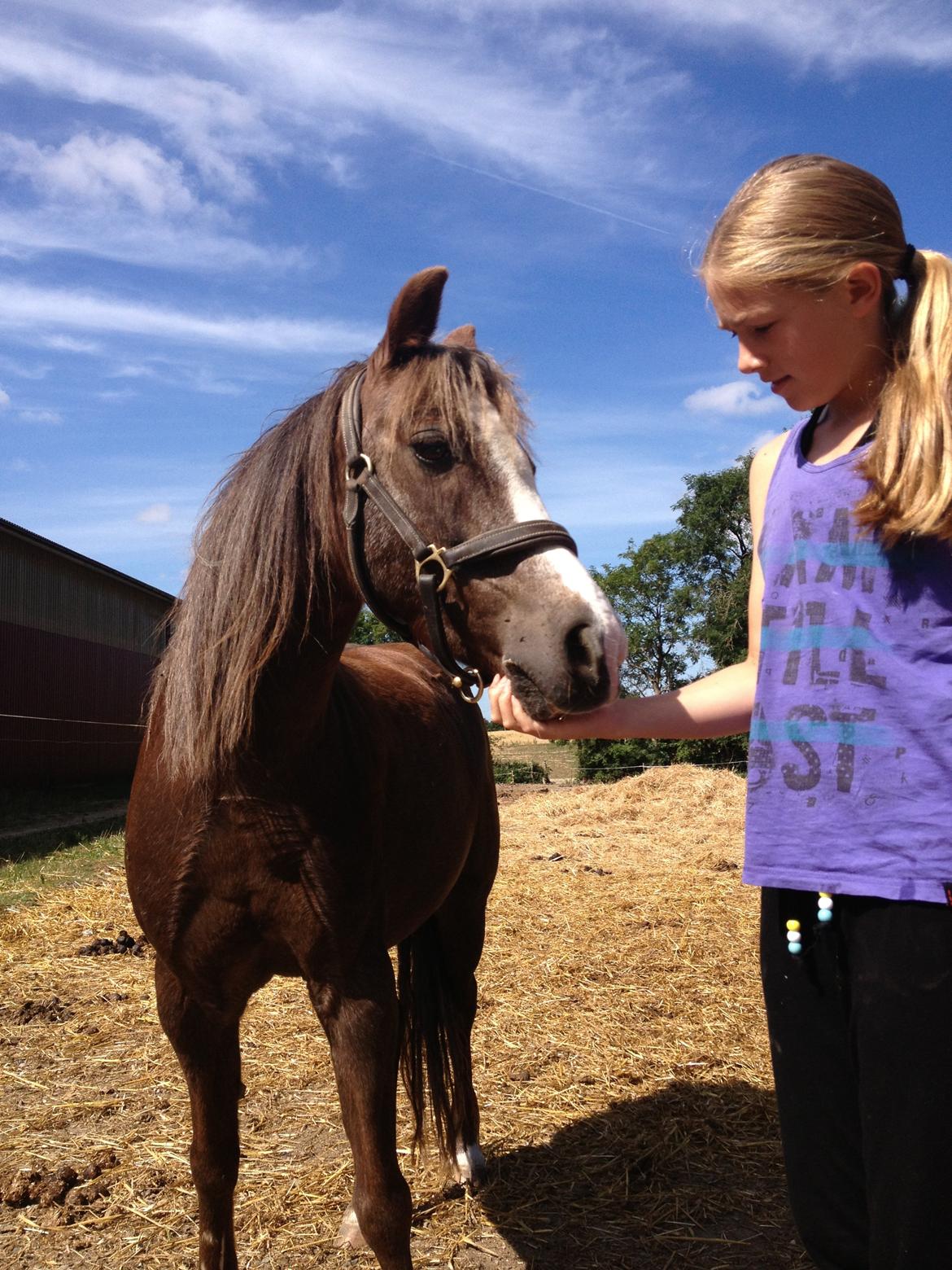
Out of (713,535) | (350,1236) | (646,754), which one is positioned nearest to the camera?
(350,1236)

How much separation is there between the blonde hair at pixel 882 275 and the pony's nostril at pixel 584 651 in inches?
17.3

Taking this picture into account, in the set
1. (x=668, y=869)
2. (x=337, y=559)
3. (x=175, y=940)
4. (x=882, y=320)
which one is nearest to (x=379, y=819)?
(x=175, y=940)

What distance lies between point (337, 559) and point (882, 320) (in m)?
1.12

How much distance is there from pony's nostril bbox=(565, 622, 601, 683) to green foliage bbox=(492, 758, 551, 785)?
741 inches

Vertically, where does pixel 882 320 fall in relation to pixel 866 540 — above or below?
above

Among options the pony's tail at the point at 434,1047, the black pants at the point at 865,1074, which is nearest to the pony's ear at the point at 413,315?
the black pants at the point at 865,1074

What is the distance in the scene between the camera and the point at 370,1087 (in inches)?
78.4

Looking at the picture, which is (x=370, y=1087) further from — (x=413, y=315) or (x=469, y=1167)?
(x=413, y=315)

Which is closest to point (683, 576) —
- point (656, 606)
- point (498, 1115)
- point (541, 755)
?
point (656, 606)

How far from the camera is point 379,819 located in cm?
228

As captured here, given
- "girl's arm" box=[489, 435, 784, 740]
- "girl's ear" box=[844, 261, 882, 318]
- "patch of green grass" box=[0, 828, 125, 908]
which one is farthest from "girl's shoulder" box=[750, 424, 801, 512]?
"patch of green grass" box=[0, 828, 125, 908]

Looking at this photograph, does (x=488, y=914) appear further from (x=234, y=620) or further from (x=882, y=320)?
(x=882, y=320)

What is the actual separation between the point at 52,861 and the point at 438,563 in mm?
7668

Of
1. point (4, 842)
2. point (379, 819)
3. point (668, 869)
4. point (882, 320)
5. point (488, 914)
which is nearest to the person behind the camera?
point (882, 320)
